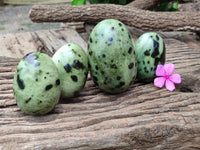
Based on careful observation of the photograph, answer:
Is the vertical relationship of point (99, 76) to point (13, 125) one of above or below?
above

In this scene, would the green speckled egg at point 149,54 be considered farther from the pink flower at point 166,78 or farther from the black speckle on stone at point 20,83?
the black speckle on stone at point 20,83

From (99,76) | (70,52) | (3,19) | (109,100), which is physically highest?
(70,52)

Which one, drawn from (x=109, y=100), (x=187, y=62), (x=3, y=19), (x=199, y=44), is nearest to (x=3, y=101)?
(x=109, y=100)

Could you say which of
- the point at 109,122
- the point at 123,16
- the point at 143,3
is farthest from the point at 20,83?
the point at 143,3

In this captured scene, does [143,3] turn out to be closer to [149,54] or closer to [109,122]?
[149,54]

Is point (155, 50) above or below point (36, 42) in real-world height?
above

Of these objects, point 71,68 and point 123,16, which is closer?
point 71,68

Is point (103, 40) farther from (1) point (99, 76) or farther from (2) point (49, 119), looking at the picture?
(2) point (49, 119)
